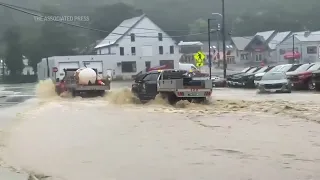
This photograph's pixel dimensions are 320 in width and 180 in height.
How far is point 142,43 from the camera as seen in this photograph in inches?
3137

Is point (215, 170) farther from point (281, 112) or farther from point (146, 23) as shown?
point (146, 23)

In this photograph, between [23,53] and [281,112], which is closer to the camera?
[281,112]

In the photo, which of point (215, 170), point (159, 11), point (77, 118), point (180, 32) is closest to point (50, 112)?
point (77, 118)

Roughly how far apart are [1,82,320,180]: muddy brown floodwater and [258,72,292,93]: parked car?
23.1 feet

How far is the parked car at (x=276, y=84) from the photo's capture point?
27609mm

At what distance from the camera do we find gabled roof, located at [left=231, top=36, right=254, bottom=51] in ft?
315

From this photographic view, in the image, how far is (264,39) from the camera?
91.2 m

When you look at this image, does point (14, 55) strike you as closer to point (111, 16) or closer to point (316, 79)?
point (111, 16)

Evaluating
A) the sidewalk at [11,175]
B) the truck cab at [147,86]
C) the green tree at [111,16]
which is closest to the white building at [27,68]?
the green tree at [111,16]

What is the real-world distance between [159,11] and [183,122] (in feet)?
201

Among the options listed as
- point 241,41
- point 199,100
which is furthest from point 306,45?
point 199,100

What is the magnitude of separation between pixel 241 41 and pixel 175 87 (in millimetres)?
79431

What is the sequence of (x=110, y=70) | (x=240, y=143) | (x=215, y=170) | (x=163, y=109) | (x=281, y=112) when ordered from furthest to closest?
1. (x=110, y=70)
2. (x=163, y=109)
3. (x=281, y=112)
4. (x=240, y=143)
5. (x=215, y=170)

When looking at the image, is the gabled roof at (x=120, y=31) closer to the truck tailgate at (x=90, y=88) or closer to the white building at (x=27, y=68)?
the white building at (x=27, y=68)
